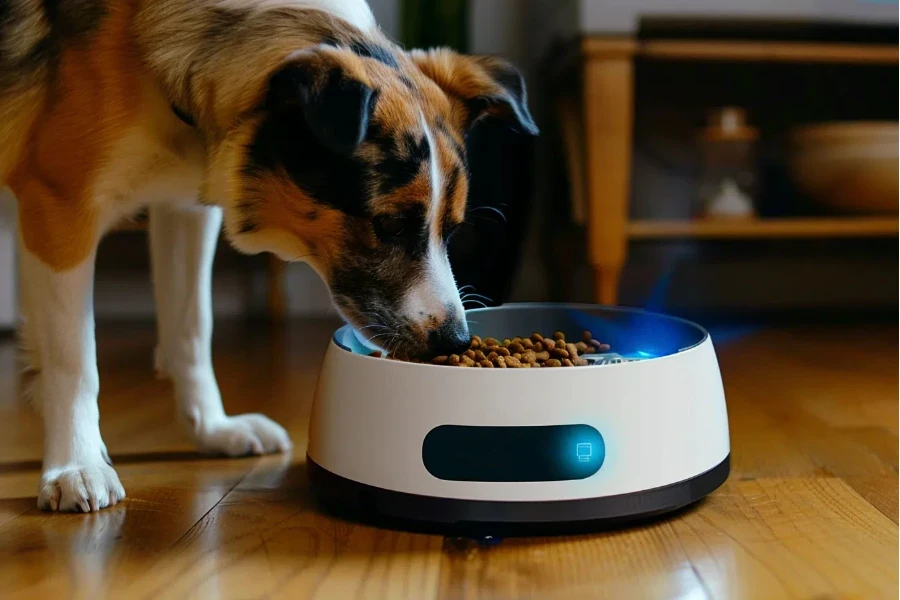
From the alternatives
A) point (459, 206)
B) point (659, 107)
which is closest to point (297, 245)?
point (459, 206)

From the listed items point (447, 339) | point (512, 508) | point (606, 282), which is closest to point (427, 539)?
point (512, 508)

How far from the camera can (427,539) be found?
91cm

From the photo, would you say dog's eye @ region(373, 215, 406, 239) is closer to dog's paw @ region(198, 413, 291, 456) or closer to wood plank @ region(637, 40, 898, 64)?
dog's paw @ region(198, 413, 291, 456)

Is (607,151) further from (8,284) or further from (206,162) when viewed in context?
(8,284)

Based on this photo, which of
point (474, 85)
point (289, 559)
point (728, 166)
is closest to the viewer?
point (289, 559)

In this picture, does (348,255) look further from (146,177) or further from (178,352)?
(178,352)

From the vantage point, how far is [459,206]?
1096mm

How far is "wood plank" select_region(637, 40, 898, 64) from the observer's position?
212 cm

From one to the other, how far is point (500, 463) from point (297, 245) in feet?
1.29

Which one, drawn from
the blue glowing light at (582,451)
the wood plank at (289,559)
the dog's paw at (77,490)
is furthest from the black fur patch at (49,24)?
the blue glowing light at (582,451)

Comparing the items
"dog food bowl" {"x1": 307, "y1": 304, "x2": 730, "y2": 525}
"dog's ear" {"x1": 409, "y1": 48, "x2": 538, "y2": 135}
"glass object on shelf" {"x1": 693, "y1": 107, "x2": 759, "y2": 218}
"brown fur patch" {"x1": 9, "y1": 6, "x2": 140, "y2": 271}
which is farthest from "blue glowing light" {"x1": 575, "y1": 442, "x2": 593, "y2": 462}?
"glass object on shelf" {"x1": 693, "y1": 107, "x2": 759, "y2": 218}

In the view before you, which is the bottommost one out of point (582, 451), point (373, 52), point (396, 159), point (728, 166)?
point (582, 451)

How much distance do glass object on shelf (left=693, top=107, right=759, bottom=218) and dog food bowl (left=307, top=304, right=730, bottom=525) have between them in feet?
4.76

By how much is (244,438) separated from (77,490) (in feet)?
0.95
